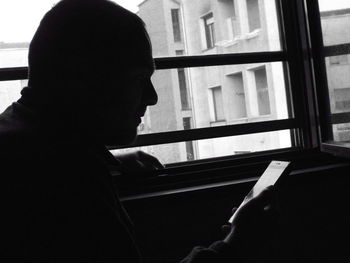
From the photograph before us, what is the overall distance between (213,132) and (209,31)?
1.75ft

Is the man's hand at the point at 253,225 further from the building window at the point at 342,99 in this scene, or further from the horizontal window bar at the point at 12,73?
the horizontal window bar at the point at 12,73

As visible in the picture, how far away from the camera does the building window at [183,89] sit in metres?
2.03

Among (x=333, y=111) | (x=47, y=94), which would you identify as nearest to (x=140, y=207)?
(x=47, y=94)

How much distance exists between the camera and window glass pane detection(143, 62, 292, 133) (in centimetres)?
200

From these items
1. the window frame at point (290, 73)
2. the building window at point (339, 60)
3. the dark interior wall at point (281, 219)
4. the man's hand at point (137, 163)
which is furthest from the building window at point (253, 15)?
the man's hand at point (137, 163)

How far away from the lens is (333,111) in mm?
1969

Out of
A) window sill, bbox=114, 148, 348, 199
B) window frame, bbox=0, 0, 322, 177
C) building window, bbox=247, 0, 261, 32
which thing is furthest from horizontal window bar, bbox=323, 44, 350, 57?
window sill, bbox=114, 148, 348, 199

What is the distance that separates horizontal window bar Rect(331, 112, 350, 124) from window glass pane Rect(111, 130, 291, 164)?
31 cm

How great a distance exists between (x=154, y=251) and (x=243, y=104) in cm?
91

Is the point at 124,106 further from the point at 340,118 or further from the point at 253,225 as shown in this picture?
the point at 340,118

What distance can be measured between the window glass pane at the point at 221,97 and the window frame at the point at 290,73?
34 millimetres

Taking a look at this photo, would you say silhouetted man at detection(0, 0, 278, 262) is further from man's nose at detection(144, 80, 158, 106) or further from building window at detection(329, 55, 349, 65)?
building window at detection(329, 55, 349, 65)

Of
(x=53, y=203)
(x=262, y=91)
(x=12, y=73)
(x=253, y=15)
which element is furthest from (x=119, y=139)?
(x=253, y=15)

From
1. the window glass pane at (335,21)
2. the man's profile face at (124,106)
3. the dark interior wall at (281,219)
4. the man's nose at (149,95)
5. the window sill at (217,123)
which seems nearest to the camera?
the man's profile face at (124,106)
